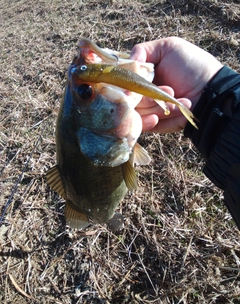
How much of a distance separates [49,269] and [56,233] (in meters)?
0.32

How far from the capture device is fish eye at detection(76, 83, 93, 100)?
5.34ft

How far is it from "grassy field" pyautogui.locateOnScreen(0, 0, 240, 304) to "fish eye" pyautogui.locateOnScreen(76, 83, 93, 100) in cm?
151

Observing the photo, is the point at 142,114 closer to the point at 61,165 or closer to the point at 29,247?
the point at 61,165

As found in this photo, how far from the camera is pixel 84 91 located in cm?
164

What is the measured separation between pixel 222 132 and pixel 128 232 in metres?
1.27

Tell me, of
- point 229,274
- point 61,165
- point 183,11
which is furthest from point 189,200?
point 183,11

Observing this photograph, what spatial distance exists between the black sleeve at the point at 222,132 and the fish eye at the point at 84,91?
2.97 feet

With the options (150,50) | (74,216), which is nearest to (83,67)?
(150,50)

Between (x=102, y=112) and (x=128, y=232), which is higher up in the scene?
(x=102, y=112)

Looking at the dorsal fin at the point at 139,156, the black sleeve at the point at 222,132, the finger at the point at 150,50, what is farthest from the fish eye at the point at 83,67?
the black sleeve at the point at 222,132

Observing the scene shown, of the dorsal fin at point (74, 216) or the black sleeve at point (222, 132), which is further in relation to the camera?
the dorsal fin at point (74, 216)

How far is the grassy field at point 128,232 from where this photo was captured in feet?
8.22

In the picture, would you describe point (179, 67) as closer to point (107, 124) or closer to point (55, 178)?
point (107, 124)

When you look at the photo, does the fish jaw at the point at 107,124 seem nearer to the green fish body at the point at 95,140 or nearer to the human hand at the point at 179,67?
the green fish body at the point at 95,140
